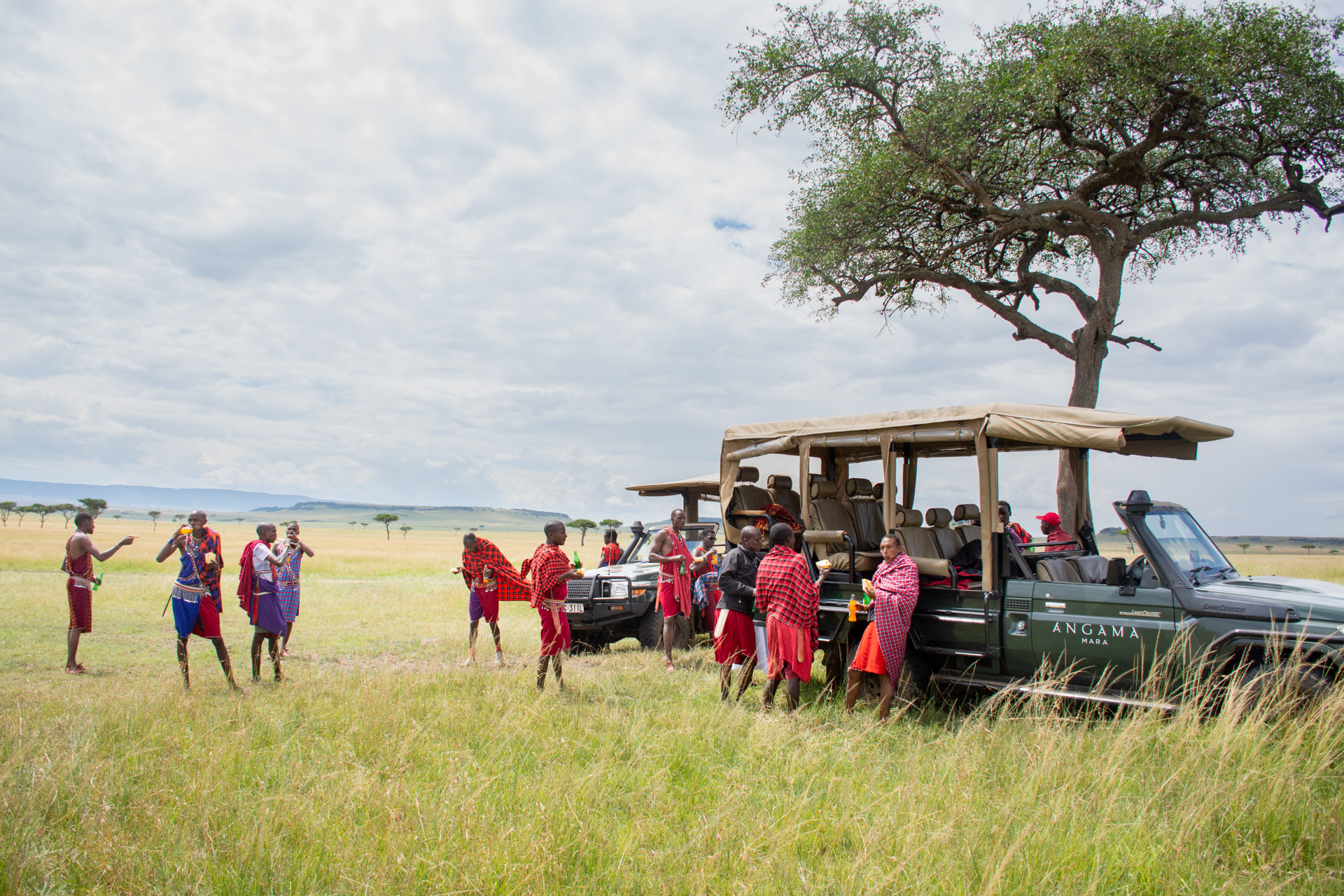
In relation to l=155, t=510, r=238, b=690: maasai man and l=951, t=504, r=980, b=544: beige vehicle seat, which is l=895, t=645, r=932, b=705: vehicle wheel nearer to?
l=951, t=504, r=980, b=544: beige vehicle seat

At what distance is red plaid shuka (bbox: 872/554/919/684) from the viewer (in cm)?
690

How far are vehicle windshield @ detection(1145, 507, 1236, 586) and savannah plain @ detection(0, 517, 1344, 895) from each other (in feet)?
Answer: 4.10

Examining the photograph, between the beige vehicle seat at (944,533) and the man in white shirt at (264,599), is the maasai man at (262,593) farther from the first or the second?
the beige vehicle seat at (944,533)

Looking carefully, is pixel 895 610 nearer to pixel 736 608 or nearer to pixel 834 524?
pixel 736 608

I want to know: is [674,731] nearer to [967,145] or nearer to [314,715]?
[314,715]

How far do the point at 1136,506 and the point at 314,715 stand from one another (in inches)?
283

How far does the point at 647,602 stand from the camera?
11.7 m

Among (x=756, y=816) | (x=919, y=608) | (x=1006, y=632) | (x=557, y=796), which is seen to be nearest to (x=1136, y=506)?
(x=1006, y=632)

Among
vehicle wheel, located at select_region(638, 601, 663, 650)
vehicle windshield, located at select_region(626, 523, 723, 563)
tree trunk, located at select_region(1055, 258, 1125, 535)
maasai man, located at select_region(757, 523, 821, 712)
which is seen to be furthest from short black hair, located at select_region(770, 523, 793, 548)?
tree trunk, located at select_region(1055, 258, 1125, 535)

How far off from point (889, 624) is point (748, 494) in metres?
3.22

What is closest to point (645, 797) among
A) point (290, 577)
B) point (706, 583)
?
point (706, 583)

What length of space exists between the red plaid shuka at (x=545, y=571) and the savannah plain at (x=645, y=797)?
3.29ft

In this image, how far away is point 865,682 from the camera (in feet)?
25.3

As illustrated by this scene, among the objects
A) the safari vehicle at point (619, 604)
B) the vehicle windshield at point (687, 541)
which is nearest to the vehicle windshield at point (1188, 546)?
the safari vehicle at point (619, 604)
